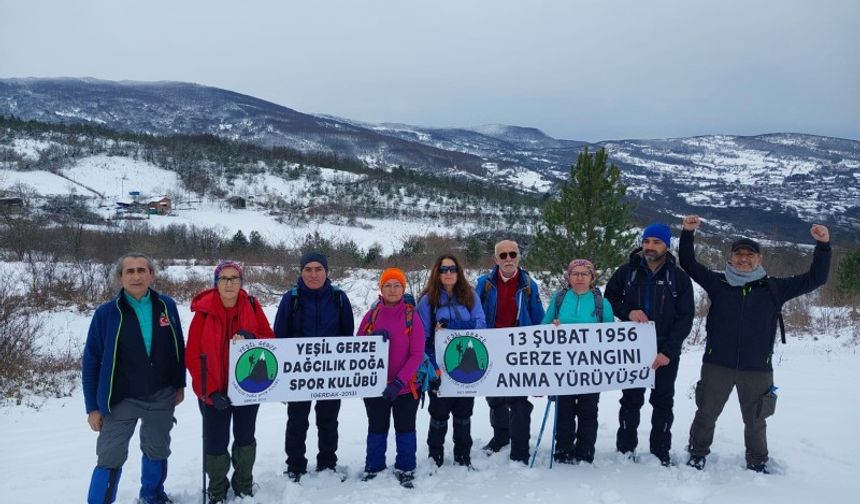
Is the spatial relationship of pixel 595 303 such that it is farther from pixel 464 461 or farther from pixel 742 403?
pixel 464 461

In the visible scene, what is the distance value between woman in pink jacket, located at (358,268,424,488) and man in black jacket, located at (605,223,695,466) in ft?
6.54

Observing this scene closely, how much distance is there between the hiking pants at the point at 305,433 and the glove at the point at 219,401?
58 cm

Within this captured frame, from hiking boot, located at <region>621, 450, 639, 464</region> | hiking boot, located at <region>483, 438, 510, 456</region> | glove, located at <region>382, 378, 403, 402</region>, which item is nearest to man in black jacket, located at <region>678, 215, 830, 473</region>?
hiking boot, located at <region>621, 450, 639, 464</region>

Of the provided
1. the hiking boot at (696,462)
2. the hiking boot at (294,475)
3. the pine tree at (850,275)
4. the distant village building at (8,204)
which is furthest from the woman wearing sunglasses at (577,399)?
the distant village building at (8,204)

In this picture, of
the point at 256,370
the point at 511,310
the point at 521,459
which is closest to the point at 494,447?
the point at 521,459

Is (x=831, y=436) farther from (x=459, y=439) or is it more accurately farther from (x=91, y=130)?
(x=91, y=130)

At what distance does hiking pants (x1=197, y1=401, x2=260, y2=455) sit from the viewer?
3.75 meters

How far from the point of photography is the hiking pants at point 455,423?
4391mm

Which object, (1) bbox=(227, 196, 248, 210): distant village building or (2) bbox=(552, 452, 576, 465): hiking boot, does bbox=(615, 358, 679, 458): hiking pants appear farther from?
(1) bbox=(227, 196, 248, 210): distant village building

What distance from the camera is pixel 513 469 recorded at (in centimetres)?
440

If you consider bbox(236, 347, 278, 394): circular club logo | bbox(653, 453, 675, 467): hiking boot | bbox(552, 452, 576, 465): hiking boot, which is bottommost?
bbox(552, 452, 576, 465): hiking boot

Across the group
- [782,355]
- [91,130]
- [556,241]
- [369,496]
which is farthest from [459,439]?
[91,130]

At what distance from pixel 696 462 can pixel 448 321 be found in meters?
2.61

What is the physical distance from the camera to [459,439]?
445cm
